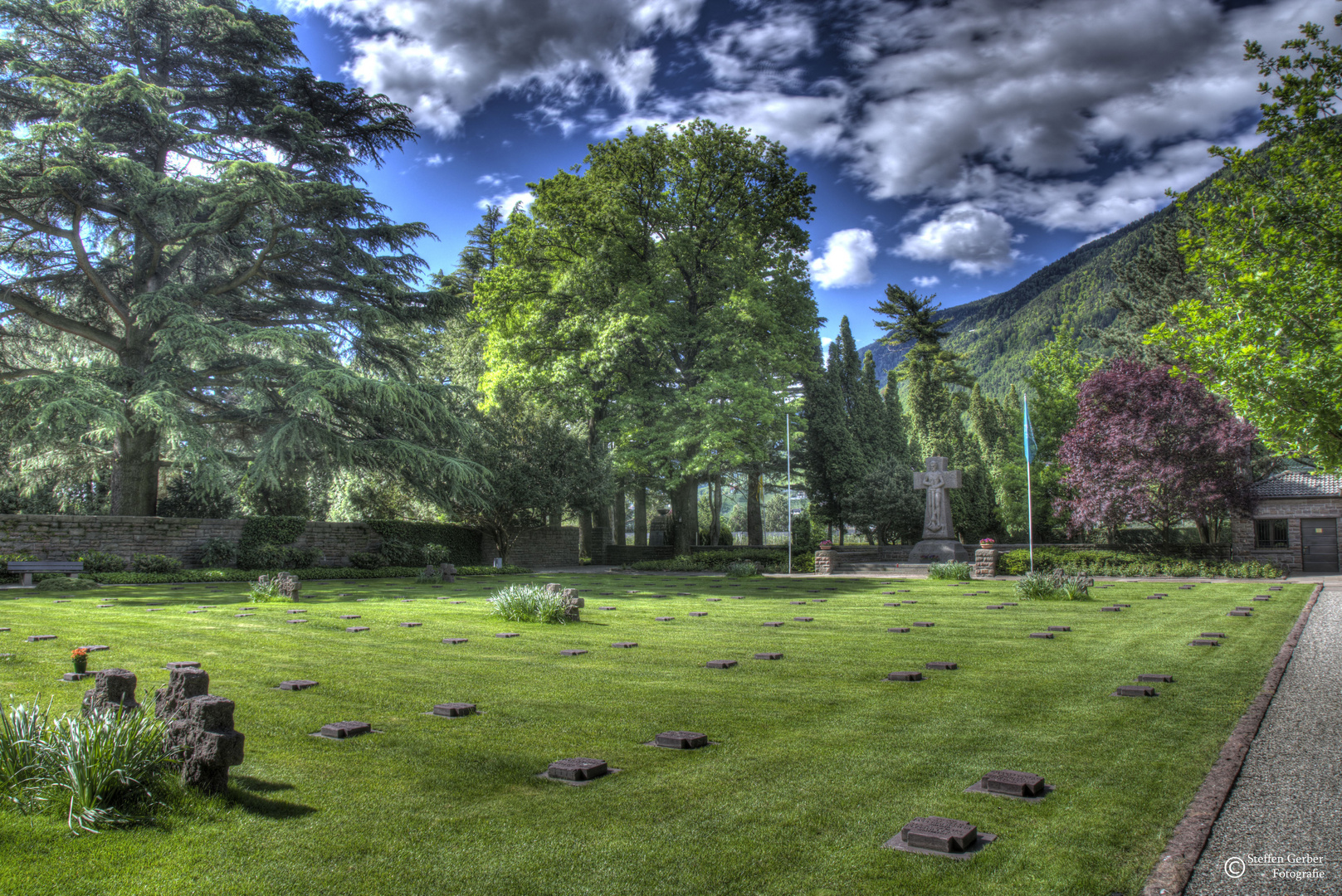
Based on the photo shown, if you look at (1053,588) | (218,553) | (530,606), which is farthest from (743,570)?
(218,553)

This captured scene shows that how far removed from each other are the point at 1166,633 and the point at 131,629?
13.0 metres

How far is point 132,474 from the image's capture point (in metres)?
20.9

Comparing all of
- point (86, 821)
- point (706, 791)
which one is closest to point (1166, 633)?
point (706, 791)

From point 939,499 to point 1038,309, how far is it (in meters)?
102

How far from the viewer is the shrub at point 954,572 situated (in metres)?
20.1

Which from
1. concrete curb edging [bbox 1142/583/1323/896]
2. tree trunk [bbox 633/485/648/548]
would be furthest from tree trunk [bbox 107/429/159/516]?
concrete curb edging [bbox 1142/583/1323/896]

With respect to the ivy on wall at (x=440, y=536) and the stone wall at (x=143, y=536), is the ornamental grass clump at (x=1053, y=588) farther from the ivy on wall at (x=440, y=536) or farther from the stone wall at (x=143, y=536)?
the stone wall at (x=143, y=536)

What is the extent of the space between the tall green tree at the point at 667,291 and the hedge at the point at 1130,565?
28.6 feet

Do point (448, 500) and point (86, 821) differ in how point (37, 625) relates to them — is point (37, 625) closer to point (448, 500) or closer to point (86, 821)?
point (86, 821)

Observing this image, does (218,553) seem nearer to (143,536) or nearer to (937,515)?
(143,536)

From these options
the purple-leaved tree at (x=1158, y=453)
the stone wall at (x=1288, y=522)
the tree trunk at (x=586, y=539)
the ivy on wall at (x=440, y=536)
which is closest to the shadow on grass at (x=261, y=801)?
the ivy on wall at (x=440, y=536)

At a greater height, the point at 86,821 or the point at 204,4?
the point at 204,4

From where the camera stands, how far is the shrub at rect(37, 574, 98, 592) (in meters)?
15.5

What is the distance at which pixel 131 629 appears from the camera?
912 centimetres
